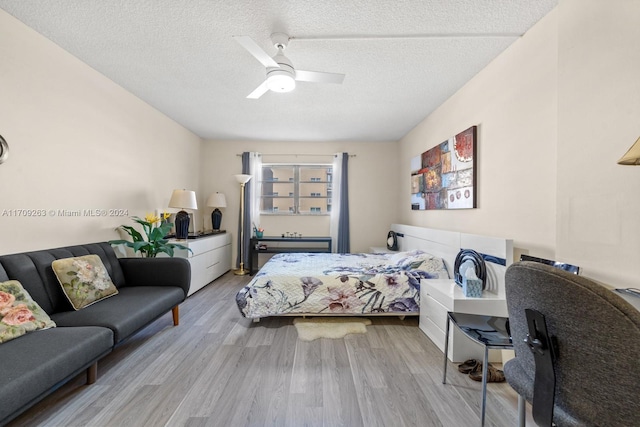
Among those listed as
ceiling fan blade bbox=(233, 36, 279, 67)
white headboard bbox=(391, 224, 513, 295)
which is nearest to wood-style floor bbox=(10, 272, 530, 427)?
white headboard bbox=(391, 224, 513, 295)

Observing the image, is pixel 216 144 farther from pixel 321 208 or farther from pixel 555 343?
pixel 555 343

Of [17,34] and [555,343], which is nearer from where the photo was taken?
[555,343]

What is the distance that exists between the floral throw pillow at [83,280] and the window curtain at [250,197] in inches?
108

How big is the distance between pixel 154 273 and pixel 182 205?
124 cm

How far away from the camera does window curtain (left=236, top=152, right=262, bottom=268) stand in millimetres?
5055

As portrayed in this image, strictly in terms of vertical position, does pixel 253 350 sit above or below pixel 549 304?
below

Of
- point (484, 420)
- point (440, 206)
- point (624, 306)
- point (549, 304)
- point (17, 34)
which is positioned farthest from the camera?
point (440, 206)

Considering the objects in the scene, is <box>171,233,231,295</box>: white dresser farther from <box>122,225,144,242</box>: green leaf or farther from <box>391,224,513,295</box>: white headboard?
<box>391,224,513,295</box>: white headboard

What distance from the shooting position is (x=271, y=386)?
5.95 feet

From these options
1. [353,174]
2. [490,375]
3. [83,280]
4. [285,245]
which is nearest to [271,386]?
[490,375]

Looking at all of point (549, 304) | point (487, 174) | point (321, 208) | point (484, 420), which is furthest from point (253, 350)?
point (321, 208)

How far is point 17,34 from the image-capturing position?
201cm

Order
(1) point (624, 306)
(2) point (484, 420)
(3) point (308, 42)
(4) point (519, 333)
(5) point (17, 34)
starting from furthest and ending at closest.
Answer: (3) point (308, 42), (5) point (17, 34), (2) point (484, 420), (4) point (519, 333), (1) point (624, 306)

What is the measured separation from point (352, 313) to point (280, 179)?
329 centimetres
